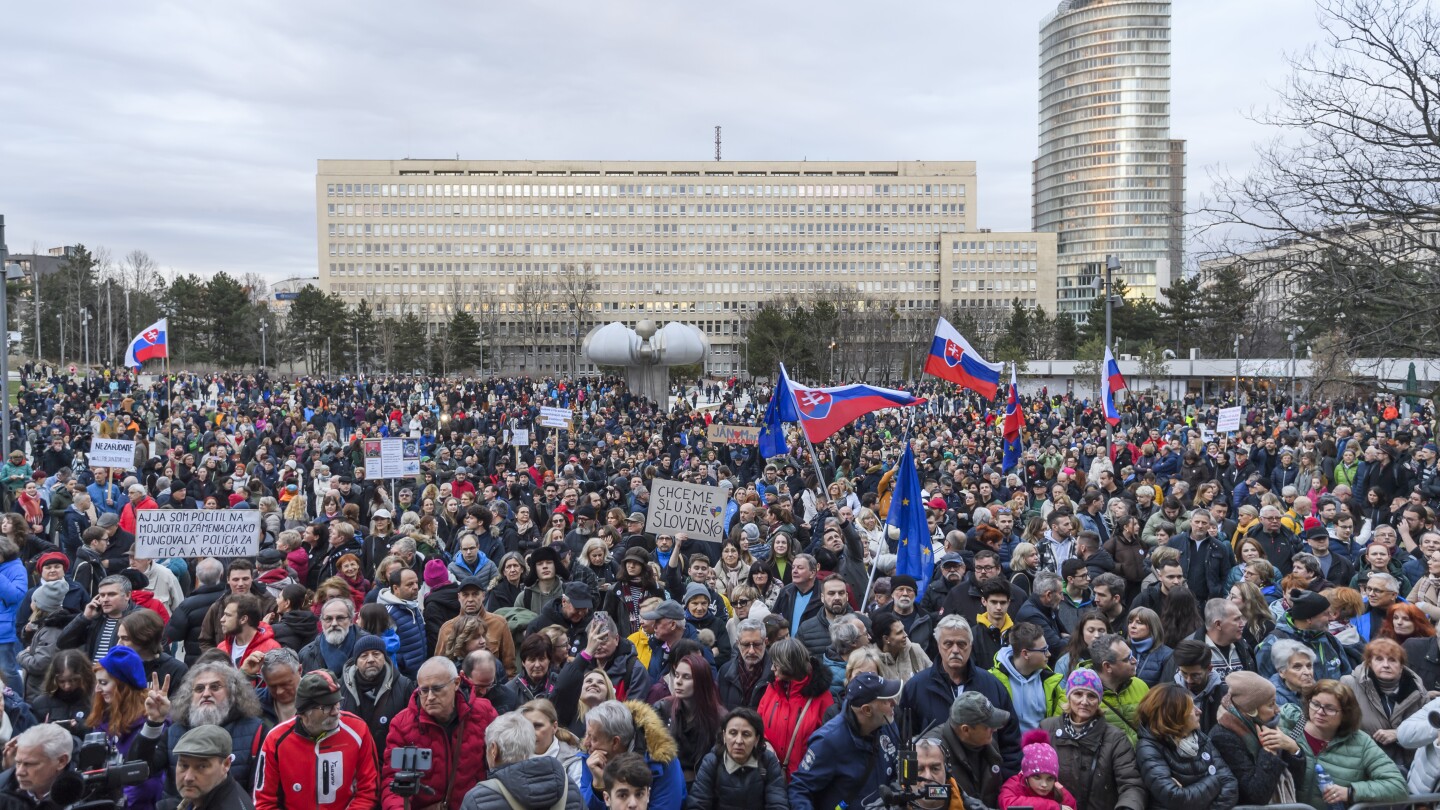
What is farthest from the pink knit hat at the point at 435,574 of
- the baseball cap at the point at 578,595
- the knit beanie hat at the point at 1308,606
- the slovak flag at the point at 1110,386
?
the slovak flag at the point at 1110,386

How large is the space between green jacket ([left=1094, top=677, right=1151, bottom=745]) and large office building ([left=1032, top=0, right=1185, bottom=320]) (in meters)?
159

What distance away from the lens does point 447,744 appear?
4.99 meters

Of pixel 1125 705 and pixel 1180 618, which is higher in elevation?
pixel 1180 618

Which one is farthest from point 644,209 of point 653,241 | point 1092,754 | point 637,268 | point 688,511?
point 1092,754

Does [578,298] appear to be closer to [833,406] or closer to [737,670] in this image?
[833,406]

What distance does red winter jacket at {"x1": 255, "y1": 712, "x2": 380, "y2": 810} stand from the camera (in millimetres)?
4559

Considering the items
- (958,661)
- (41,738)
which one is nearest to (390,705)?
(41,738)

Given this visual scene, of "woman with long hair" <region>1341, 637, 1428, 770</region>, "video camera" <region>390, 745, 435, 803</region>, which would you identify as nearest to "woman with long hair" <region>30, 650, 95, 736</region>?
"video camera" <region>390, 745, 435, 803</region>

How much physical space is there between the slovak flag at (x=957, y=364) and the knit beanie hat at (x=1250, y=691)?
9.12m

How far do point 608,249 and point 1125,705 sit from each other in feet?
406

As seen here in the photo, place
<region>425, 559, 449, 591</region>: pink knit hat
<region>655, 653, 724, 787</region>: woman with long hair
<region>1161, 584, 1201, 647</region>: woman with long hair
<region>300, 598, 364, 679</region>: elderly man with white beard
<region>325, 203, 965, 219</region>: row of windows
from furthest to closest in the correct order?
<region>325, 203, 965, 219</region>: row of windows → <region>425, 559, 449, 591</region>: pink knit hat → <region>1161, 584, 1201, 647</region>: woman with long hair → <region>300, 598, 364, 679</region>: elderly man with white beard → <region>655, 653, 724, 787</region>: woman with long hair

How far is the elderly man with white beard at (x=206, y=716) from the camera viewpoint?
4.78m

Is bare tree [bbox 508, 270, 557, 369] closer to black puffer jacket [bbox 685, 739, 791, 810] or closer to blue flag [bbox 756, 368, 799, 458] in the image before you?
blue flag [bbox 756, 368, 799, 458]

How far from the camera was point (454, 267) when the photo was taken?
125188 millimetres
